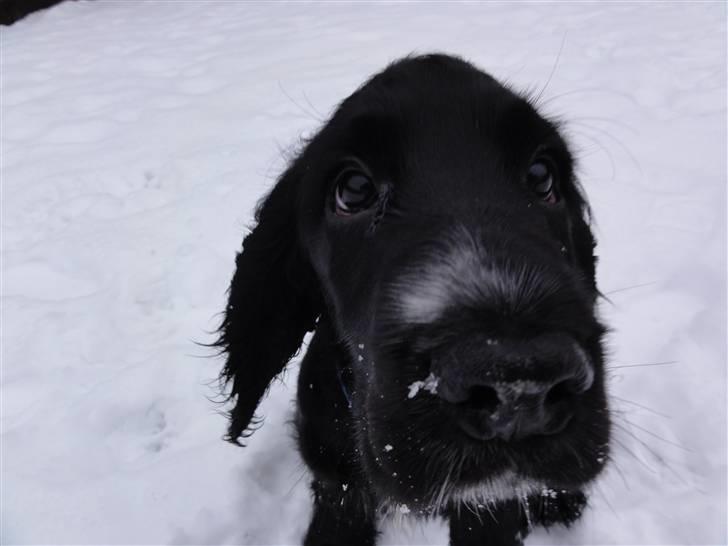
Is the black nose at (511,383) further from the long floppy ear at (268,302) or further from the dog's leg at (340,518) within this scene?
the dog's leg at (340,518)

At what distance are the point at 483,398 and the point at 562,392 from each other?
0.16m

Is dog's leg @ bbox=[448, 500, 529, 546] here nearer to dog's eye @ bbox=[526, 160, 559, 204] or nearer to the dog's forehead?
dog's eye @ bbox=[526, 160, 559, 204]

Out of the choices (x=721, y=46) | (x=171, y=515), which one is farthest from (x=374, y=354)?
(x=721, y=46)

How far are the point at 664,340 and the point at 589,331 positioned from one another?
1.77 metres

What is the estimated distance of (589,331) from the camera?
109 cm

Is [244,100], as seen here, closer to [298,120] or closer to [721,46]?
[298,120]

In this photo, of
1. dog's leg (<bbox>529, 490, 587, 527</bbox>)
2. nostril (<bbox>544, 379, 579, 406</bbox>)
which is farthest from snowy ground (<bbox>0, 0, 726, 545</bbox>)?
nostril (<bbox>544, 379, 579, 406</bbox>)

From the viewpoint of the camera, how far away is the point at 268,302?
6.48ft

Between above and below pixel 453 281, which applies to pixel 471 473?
below

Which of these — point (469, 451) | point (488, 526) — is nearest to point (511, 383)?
point (469, 451)

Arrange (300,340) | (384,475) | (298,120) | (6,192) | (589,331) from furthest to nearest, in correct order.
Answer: (298,120), (6,192), (300,340), (384,475), (589,331)

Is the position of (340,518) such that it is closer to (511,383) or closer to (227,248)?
(511,383)

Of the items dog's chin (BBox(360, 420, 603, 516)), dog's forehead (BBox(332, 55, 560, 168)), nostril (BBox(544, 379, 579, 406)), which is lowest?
dog's chin (BBox(360, 420, 603, 516))

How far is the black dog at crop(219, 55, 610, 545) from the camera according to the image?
991mm
